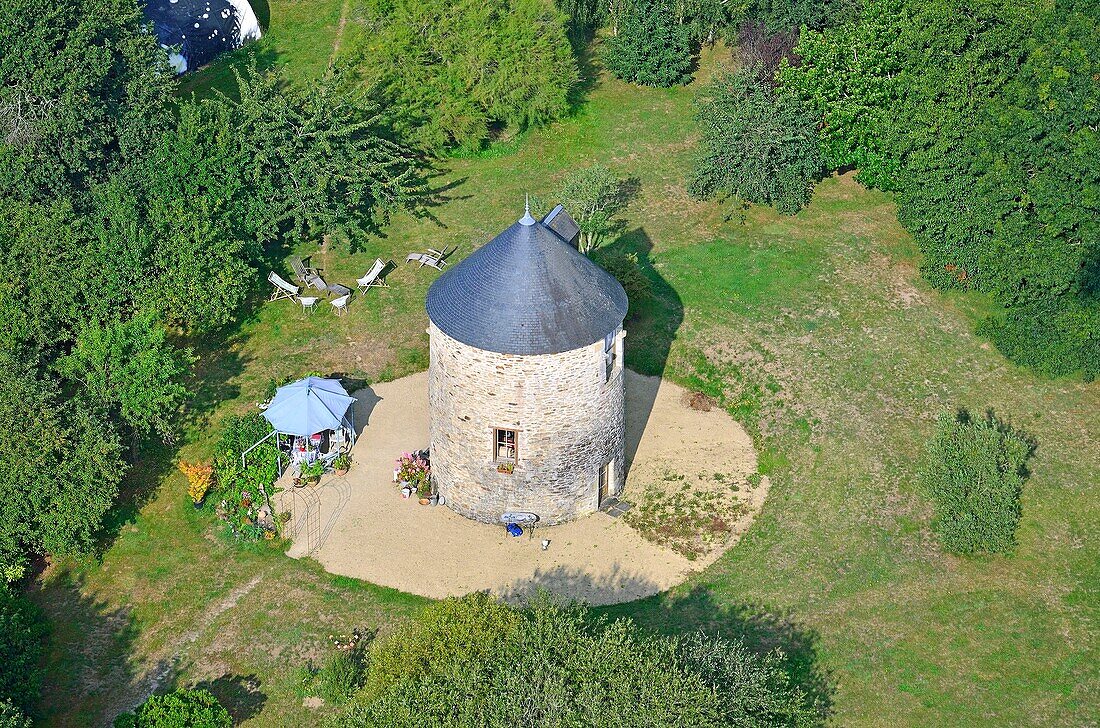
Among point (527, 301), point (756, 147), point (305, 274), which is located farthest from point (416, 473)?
point (756, 147)

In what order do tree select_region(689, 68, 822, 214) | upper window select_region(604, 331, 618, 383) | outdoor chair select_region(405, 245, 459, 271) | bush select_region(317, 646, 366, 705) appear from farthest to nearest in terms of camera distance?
tree select_region(689, 68, 822, 214) < outdoor chair select_region(405, 245, 459, 271) < upper window select_region(604, 331, 618, 383) < bush select_region(317, 646, 366, 705)

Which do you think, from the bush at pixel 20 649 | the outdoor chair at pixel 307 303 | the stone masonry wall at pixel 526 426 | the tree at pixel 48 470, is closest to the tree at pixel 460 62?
the outdoor chair at pixel 307 303

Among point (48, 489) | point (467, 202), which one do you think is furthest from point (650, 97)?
point (48, 489)

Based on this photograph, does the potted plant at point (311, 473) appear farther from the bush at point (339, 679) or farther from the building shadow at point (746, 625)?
the building shadow at point (746, 625)

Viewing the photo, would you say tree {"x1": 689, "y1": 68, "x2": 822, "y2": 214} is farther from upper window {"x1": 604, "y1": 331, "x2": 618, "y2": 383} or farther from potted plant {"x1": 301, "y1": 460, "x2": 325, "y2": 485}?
potted plant {"x1": 301, "y1": 460, "x2": 325, "y2": 485}

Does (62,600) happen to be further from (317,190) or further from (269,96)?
(269,96)

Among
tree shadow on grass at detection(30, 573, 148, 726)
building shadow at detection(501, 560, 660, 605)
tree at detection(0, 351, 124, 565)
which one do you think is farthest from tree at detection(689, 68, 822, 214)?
tree shadow on grass at detection(30, 573, 148, 726)

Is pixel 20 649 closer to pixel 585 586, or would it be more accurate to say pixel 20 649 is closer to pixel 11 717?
pixel 11 717
